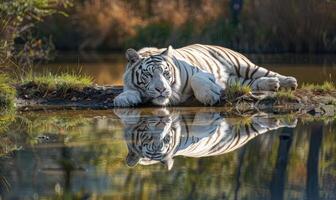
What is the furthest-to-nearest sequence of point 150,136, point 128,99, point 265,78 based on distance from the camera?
1. point 265,78
2. point 128,99
3. point 150,136

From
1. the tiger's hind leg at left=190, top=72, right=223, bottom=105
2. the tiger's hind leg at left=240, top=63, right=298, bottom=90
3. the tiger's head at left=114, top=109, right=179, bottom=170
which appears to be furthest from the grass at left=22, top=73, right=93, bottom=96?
the tiger's hind leg at left=240, top=63, right=298, bottom=90

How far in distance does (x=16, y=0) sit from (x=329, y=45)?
38.7 ft

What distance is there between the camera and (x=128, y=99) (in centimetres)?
1072

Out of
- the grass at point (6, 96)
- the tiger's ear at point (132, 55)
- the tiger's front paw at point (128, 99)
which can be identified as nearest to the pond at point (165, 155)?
the tiger's front paw at point (128, 99)

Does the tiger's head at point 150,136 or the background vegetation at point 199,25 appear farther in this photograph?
the background vegetation at point 199,25

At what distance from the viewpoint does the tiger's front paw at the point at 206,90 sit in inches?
424

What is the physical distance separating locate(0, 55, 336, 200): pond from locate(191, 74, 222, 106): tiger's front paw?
0.80 ft

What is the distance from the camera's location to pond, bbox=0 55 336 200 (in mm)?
5969

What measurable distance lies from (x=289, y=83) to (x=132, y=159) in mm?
5039

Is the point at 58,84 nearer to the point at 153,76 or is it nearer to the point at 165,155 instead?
the point at 153,76

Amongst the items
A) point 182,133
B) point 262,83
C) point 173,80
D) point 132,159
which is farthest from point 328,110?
point 132,159

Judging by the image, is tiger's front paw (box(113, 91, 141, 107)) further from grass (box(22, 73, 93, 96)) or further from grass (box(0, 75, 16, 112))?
grass (box(0, 75, 16, 112))

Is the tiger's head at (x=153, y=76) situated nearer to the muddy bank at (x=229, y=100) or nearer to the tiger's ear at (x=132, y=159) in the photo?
the muddy bank at (x=229, y=100)

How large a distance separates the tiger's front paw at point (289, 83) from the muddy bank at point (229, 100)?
116mm
